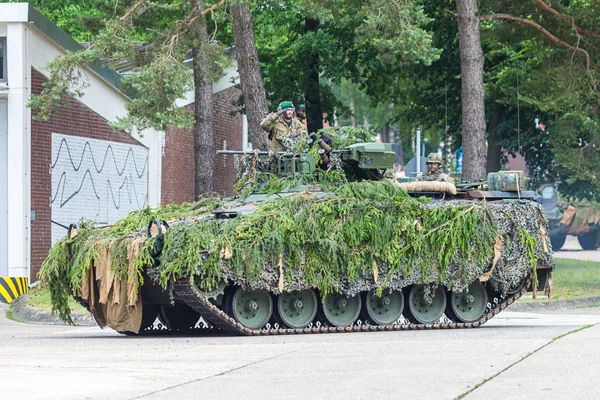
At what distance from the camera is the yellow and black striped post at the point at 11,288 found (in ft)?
69.8

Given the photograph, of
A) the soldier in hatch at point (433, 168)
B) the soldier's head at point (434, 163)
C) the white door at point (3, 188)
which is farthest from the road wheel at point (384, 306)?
the white door at point (3, 188)

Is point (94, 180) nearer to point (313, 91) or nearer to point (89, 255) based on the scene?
point (313, 91)

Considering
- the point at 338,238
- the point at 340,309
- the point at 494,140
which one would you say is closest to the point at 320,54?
the point at 494,140

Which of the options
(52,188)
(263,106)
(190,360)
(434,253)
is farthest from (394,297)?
(52,188)

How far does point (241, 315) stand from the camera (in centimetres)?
1500

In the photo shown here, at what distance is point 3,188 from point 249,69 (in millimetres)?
5085

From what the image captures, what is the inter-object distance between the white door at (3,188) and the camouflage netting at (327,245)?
761 cm

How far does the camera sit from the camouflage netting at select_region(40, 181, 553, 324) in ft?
47.5

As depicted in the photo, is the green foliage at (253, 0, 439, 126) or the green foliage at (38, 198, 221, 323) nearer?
the green foliage at (38, 198, 221, 323)

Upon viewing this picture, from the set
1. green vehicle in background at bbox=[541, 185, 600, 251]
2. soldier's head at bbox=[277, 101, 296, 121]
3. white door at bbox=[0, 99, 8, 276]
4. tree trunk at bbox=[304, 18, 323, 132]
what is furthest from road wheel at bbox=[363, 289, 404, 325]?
green vehicle in background at bbox=[541, 185, 600, 251]

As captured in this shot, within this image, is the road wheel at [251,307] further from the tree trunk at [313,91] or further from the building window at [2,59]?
the tree trunk at [313,91]

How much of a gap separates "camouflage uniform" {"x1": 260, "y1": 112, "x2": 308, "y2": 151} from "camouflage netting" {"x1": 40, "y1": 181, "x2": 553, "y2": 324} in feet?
4.54

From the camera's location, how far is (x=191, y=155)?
3366 cm

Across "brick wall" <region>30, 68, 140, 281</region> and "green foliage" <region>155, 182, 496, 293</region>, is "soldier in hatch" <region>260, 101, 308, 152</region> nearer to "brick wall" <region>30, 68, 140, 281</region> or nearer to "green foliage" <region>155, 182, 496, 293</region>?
"green foliage" <region>155, 182, 496, 293</region>
